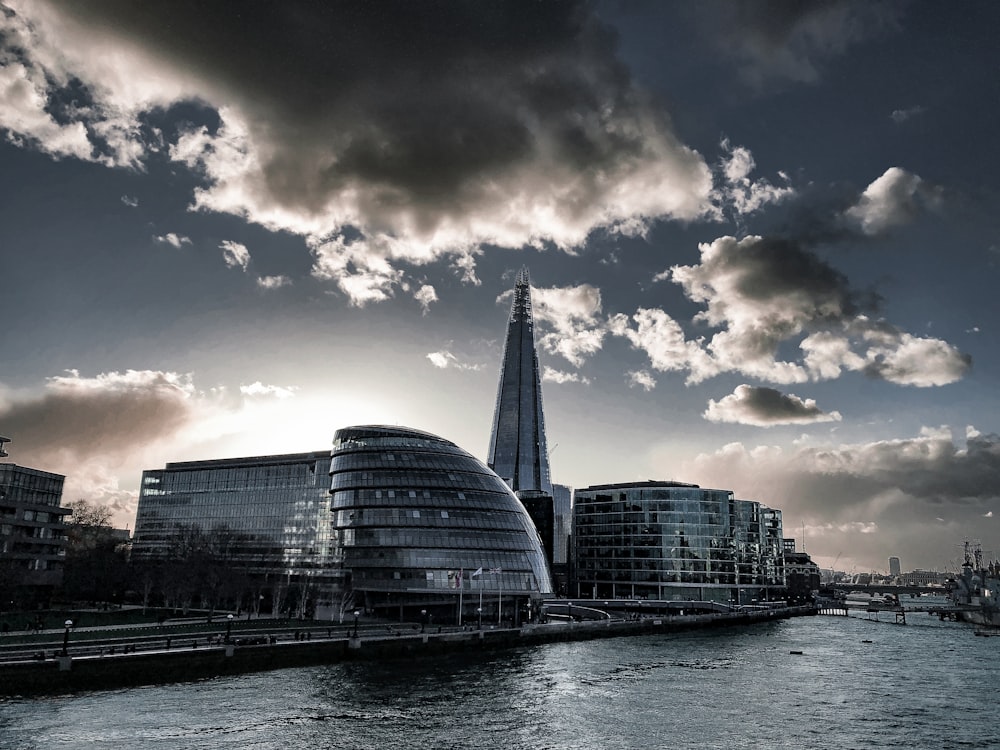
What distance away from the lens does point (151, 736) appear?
4869 centimetres

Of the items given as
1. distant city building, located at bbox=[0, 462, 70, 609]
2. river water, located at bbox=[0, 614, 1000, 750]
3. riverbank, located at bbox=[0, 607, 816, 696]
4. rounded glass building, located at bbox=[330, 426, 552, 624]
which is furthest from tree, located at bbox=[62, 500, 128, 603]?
river water, located at bbox=[0, 614, 1000, 750]

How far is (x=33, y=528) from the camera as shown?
13238cm

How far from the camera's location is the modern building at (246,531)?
12900cm

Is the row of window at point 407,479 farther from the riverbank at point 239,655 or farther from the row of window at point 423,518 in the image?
the riverbank at point 239,655

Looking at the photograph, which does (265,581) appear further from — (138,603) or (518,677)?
(518,677)

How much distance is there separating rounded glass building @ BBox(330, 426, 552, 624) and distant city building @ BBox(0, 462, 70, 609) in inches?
1986

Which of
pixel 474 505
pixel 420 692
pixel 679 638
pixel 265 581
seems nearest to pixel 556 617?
pixel 679 638

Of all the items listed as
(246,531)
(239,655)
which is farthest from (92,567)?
(239,655)

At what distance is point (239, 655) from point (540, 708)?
31801 millimetres

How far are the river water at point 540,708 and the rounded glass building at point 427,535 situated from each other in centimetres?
2606

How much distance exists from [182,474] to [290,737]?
140881 mm

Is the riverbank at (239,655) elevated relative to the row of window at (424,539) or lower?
lower

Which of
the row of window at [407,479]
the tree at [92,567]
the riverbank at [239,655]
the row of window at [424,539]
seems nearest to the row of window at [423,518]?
the row of window at [424,539]

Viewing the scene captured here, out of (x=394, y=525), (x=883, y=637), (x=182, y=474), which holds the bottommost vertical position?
(x=883, y=637)
